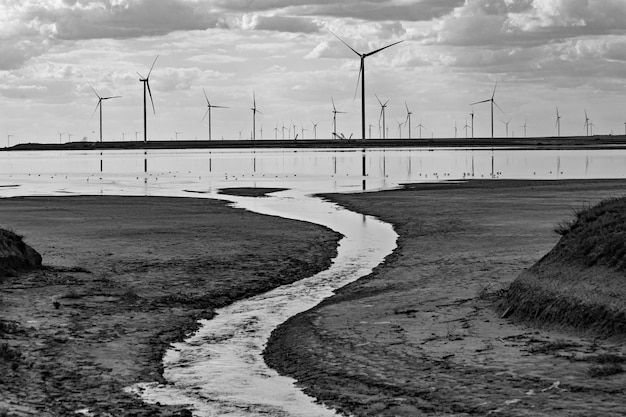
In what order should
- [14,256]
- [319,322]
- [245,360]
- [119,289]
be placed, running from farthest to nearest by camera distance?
[14,256], [119,289], [319,322], [245,360]

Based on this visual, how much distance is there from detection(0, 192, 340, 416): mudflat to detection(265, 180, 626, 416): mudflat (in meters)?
2.62

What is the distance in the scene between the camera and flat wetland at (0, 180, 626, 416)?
47.0ft

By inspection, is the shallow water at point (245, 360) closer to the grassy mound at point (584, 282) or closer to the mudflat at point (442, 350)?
the mudflat at point (442, 350)

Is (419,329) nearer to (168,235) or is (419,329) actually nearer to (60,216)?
(168,235)

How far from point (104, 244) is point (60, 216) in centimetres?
1253

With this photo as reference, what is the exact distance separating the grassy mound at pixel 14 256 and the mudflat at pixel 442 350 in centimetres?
868

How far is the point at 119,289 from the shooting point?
24453 millimetres

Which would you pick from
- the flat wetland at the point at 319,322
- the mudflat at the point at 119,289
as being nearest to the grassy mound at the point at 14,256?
the mudflat at the point at 119,289

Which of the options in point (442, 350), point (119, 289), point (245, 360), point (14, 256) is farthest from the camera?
point (14, 256)

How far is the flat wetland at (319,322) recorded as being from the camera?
14320 millimetres

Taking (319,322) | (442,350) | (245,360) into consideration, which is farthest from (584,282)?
(245,360)

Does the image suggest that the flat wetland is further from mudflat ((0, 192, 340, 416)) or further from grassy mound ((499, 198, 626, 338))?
grassy mound ((499, 198, 626, 338))

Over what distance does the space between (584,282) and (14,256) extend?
15.0 metres

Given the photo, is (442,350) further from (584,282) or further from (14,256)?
(14,256)
